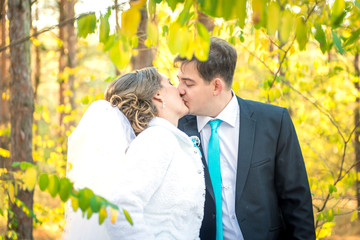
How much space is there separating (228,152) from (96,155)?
0.99 m

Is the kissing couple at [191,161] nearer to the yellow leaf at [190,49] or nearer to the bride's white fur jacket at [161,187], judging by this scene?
the bride's white fur jacket at [161,187]

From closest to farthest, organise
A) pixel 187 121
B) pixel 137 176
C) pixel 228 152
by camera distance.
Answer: pixel 137 176, pixel 228 152, pixel 187 121

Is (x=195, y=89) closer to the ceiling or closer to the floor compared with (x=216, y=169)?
closer to the ceiling

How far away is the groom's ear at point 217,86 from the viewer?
279 cm

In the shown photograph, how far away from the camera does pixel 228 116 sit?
2.76m

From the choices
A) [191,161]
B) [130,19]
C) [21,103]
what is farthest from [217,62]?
[21,103]

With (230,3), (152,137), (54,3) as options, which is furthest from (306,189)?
(54,3)

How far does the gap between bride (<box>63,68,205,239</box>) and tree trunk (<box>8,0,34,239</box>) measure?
195cm

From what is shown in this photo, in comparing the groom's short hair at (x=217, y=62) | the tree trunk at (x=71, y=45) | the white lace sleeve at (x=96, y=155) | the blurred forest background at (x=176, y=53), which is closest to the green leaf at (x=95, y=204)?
the blurred forest background at (x=176, y=53)

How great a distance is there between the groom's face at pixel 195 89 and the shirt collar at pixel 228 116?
0.20 feet

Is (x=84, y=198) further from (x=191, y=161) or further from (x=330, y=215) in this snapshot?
(x=330, y=215)

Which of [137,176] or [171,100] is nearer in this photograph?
[137,176]

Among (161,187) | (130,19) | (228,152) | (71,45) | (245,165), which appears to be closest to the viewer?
(130,19)

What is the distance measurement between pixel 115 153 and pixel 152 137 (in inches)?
9.2
